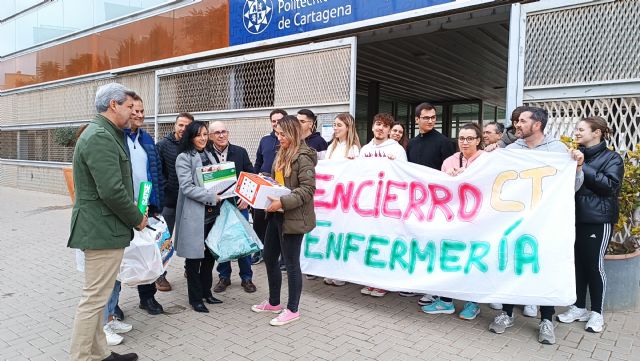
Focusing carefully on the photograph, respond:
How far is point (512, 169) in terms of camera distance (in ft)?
12.2

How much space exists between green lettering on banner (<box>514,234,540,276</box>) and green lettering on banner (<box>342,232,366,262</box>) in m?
1.38

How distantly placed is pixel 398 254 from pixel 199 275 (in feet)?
6.07

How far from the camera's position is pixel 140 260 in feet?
11.0

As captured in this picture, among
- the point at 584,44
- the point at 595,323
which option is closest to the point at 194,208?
the point at 595,323

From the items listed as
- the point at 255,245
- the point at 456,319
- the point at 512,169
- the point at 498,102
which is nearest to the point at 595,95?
the point at 512,169

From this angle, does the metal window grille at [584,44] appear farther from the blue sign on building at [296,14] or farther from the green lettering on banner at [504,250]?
the green lettering on banner at [504,250]

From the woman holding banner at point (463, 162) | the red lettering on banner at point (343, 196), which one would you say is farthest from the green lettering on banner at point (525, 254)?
the red lettering on banner at point (343, 196)

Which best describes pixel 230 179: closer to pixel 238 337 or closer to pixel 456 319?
pixel 238 337

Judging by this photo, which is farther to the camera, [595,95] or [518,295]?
[595,95]

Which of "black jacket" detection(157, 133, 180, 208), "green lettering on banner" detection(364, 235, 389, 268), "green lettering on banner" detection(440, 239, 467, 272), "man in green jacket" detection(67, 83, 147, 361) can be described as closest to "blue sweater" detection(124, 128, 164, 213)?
"black jacket" detection(157, 133, 180, 208)

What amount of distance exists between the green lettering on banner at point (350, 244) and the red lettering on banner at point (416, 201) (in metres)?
0.50

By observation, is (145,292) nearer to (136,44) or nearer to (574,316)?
(574,316)

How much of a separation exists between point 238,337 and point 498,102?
16.7 m

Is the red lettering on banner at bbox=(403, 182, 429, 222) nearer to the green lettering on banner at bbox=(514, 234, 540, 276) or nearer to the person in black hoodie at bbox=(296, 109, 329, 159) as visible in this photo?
the green lettering on banner at bbox=(514, 234, 540, 276)
